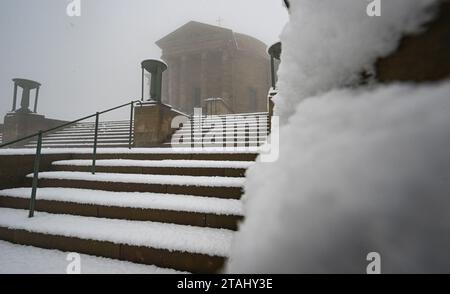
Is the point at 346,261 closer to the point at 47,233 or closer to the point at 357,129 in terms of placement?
the point at 357,129

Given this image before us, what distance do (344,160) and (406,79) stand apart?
1.89 feet

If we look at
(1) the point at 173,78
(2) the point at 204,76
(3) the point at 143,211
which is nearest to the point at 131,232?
(3) the point at 143,211

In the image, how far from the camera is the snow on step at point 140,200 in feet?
7.90

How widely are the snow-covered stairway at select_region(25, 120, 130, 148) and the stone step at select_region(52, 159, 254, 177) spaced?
3.11 meters

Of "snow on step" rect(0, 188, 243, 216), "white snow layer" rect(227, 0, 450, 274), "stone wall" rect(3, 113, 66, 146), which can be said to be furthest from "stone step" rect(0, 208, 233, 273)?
"stone wall" rect(3, 113, 66, 146)

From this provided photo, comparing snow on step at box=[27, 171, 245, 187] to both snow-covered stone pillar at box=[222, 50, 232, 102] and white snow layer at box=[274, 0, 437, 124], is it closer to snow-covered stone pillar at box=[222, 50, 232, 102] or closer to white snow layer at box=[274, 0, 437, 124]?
white snow layer at box=[274, 0, 437, 124]

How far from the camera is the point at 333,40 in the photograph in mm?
1272

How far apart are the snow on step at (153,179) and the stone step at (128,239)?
617mm

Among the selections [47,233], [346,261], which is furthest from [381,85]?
[47,233]

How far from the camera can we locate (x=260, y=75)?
21859 millimetres

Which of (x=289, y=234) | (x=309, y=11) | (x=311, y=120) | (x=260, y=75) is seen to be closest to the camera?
(x=289, y=234)

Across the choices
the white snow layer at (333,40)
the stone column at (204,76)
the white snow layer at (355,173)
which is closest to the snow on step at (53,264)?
the white snow layer at (355,173)

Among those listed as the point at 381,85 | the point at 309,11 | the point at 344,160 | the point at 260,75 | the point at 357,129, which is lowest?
the point at 344,160

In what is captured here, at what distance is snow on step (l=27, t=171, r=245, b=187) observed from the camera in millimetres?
2797
